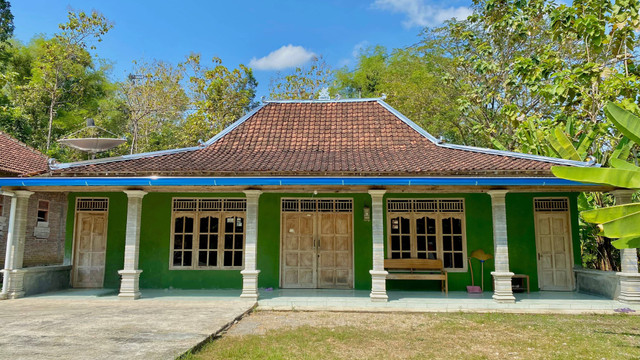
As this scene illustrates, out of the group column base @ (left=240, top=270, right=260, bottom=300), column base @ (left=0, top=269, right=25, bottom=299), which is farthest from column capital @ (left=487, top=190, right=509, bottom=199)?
column base @ (left=0, top=269, right=25, bottom=299)

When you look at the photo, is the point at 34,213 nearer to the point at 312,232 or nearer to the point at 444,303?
the point at 312,232

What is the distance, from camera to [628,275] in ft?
25.3

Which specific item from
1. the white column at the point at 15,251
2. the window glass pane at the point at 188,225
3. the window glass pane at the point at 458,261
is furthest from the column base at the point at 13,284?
the window glass pane at the point at 458,261

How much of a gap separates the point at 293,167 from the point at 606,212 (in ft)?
16.8

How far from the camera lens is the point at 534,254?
9445 mm

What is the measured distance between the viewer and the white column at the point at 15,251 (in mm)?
8320

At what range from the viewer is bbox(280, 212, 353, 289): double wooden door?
31.6 ft

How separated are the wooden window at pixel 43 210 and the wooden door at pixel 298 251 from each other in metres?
9.61

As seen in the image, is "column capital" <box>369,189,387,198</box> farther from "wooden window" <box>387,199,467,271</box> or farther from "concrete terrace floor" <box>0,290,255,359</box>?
"concrete terrace floor" <box>0,290,255,359</box>

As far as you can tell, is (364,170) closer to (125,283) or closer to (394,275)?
(394,275)

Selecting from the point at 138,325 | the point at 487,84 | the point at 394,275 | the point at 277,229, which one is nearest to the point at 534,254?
the point at 394,275

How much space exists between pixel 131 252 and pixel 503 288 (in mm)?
7158

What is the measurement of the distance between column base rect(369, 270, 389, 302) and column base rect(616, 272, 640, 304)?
4.34 meters

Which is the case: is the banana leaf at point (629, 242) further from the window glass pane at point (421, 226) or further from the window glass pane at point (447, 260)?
Answer: the window glass pane at point (421, 226)
